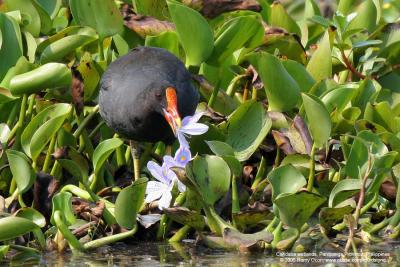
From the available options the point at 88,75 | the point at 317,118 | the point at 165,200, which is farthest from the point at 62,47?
the point at 317,118

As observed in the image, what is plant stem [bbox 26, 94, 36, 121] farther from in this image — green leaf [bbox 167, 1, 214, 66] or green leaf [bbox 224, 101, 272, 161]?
green leaf [bbox 224, 101, 272, 161]

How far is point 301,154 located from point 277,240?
524mm

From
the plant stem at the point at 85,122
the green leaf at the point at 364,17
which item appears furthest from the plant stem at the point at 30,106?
the green leaf at the point at 364,17

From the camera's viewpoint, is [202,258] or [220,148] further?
[220,148]

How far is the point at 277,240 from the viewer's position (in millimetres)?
4031

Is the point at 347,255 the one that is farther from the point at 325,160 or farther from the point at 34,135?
the point at 34,135

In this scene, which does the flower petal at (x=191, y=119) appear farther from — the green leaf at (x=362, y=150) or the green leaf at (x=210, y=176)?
the green leaf at (x=362, y=150)

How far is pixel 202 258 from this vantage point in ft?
13.1

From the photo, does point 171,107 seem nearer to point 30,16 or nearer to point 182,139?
point 182,139

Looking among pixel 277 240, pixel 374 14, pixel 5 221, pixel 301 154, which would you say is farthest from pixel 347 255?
pixel 374 14

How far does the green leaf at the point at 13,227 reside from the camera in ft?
12.5

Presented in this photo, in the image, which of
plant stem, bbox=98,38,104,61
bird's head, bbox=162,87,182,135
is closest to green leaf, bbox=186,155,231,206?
bird's head, bbox=162,87,182,135

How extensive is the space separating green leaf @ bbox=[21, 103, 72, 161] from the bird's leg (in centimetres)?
44

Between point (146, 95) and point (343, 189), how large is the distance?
111cm
